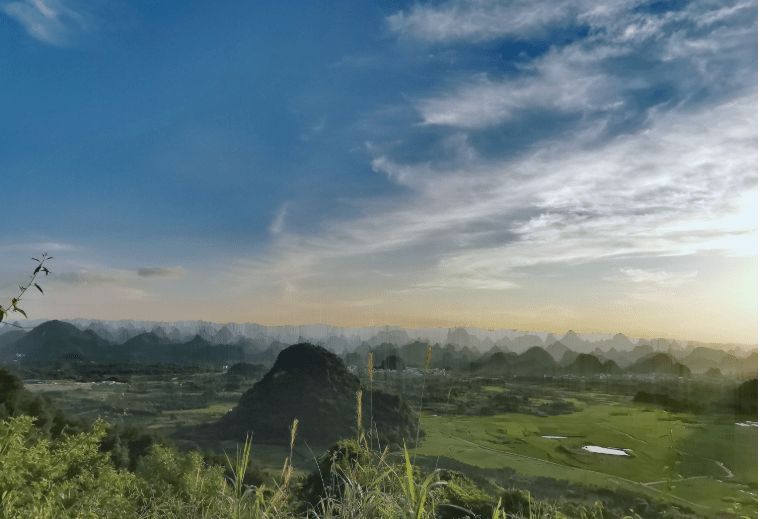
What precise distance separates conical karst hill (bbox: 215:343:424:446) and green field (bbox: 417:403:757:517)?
348cm

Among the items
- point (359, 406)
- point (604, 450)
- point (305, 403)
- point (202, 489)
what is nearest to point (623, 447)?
point (604, 450)

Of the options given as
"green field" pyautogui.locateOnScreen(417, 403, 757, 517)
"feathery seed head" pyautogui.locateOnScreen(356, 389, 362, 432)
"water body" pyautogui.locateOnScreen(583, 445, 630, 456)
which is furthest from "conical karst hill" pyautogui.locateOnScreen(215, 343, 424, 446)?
"feathery seed head" pyautogui.locateOnScreen(356, 389, 362, 432)

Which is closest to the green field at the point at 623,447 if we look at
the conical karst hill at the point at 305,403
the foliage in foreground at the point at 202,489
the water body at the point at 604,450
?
the water body at the point at 604,450

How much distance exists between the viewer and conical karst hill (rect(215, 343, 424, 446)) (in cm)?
1794

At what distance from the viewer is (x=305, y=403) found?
20.8 meters

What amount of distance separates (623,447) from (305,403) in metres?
12.5

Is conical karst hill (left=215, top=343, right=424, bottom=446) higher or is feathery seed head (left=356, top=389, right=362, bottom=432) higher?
feathery seed head (left=356, top=389, right=362, bottom=432)

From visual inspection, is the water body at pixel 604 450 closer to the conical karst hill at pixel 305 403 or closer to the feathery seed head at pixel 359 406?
the conical karst hill at pixel 305 403

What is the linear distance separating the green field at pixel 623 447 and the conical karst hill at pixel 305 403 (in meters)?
3.48

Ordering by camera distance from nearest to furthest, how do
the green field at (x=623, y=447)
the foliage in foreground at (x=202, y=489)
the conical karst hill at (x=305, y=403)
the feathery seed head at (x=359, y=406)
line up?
the feathery seed head at (x=359, y=406), the foliage in foreground at (x=202, y=489), the green field at (x=623, y=447), the conical karst hill at (x=305, y=403)

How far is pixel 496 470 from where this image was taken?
A: 13312 mm

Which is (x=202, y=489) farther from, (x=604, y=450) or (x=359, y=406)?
(x=604, y=450)

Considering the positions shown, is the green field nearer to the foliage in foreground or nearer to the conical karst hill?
the conical karst hill

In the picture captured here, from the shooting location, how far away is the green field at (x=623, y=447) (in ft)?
38.6
